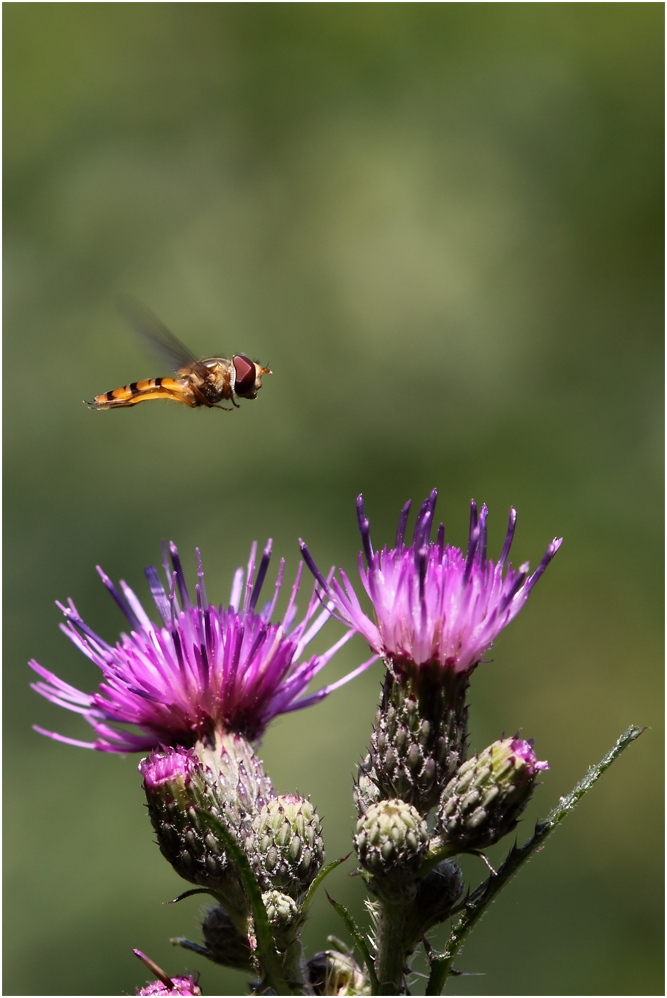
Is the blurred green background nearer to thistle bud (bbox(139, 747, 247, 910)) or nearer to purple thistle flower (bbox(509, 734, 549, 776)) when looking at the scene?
thistle bud (bbox(139, 747, 247, 910))

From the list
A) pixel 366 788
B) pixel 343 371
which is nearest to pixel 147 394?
pixel 366 788

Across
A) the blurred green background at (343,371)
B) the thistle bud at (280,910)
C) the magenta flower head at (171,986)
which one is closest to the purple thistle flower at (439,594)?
the thistle bud at (280,910)

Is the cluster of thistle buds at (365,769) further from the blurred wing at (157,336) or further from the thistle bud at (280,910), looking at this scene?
the blurred wing at (157,336)

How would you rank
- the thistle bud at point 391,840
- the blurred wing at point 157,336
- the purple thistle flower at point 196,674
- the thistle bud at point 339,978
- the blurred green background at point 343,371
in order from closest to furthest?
the thistle bud at point 391,840, the thistle bud at point 339,978, the purple thistle flower at point 196,674, the blurred wing at point 157,336, the blurred green background at point 343,371

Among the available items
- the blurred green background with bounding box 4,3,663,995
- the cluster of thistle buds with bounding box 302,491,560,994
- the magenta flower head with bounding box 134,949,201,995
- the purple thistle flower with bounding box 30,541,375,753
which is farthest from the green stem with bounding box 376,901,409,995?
the blurred green background with bounding box 4,3,663,995

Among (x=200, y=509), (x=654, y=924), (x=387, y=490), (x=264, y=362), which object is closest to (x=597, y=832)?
(x=654, y=924)

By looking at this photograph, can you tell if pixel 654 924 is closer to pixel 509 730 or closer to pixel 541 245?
pixel 509 730

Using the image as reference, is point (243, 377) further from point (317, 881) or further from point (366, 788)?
point (317, 881)
